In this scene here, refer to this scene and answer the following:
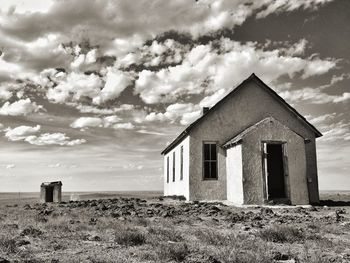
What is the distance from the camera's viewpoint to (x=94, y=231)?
9.01 m

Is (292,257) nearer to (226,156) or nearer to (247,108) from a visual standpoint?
(226,156)

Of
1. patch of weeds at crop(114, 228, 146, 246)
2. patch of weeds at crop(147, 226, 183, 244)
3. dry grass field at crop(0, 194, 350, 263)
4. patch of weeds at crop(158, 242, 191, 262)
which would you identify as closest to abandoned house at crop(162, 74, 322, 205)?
dry grass field at crop(0, 194, 350, 263)

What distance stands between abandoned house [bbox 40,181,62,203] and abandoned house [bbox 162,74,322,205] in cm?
690

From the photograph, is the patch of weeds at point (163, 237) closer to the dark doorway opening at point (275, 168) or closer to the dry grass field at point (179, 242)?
the dry grass field at point (179, 242)

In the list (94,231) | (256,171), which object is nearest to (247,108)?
(256,171)

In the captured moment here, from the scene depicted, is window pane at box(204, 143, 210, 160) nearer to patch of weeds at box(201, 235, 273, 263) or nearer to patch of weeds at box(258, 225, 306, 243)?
patch of weeds at box(258, 225, 306, 243)

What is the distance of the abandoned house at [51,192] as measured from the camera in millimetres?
20172

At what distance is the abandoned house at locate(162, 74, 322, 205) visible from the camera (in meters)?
16.0

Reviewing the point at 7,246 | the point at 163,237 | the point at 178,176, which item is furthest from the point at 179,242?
the point at 178,176

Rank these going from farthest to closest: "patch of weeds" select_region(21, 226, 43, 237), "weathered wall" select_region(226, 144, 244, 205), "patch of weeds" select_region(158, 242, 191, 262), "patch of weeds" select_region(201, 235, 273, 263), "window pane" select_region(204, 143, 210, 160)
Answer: "window pane" select_region(204, 143, 210, 160)
"weathered wall" select_region(226, 144, 244, 205)
"patch of weeds" select_region(21, 226, 43, 237)
"patch of weeds" select_region(158, 242, 191, 262)
"patch of weeds" select_region(201, 235, 273, 263)

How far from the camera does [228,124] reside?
1842cm

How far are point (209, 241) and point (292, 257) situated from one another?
1824 millimetres

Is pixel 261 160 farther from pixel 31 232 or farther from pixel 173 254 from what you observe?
pixel 173 254

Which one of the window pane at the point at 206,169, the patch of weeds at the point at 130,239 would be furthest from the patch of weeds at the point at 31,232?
the window pane at the point at 206,169
